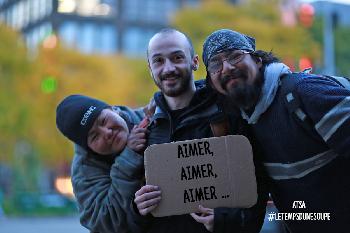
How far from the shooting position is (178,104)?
313 cm

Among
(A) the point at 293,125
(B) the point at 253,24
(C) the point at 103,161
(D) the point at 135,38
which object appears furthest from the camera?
(D) the point at 135,38

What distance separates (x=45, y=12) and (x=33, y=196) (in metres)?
24.2

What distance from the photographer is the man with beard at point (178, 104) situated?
2.93 meters

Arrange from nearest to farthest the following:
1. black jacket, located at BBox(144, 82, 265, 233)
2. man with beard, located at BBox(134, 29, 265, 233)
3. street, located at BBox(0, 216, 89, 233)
→ black jacket, located at BBox(144, 82, 265, 233)
man with beard, located at BBox(134, 29, 265, 233)
street, located at BBox(0, 216, 89, 233)

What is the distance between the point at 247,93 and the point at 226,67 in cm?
16

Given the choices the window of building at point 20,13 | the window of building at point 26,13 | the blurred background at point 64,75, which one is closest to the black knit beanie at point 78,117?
the blurred background at point 64,75

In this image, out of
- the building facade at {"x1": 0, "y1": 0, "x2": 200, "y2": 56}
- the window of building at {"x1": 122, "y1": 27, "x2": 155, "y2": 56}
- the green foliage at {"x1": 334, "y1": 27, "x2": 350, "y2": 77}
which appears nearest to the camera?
the green foliage at {"x1": 334, "y1": 27, "x2": 350, "y2": 77}

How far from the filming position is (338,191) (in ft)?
8.05

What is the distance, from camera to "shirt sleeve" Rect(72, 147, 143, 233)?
9.77 ft

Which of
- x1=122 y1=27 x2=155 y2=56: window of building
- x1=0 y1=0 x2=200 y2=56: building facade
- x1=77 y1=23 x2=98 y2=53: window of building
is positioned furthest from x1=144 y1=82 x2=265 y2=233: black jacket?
x1=122 y1=27 x2=155 y2=56: window of building

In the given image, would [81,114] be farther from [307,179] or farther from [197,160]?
[307,179]

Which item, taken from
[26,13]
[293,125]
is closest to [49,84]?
[293,125]

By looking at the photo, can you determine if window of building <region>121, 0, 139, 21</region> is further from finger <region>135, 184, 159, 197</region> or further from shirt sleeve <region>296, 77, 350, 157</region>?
shirt sleeve <region>296, 77, 350, 157</region>

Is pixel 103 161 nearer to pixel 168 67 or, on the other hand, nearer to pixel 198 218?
pixel 168 67
